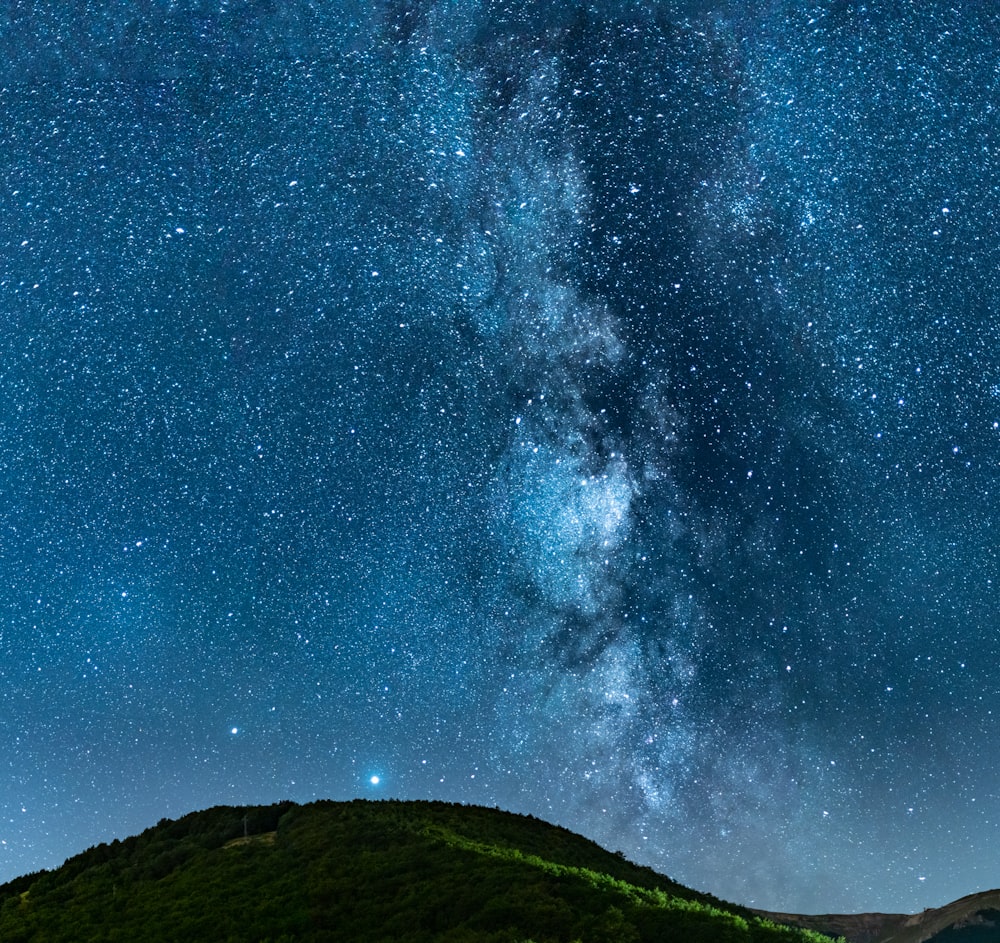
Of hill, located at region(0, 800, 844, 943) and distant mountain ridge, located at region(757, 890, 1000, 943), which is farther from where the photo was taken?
distant mountain ridge, located at region(757, 890, 1000, 943)

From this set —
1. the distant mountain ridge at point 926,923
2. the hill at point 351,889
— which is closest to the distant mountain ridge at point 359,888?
the hill at point 351,889

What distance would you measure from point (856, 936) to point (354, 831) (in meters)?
59.6

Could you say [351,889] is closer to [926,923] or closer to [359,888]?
[359,888]

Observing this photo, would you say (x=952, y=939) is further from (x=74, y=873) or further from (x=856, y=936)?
(x=74, y=873)

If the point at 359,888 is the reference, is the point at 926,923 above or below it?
below

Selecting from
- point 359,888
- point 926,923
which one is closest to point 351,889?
point 359,888

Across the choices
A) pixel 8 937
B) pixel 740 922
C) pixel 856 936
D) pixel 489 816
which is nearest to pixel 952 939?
pixel 856 936

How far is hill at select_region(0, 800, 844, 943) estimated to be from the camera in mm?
14547

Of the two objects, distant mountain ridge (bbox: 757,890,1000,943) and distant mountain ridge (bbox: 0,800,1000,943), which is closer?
distant mountain ridge (bbox: 0,800,1000,943)

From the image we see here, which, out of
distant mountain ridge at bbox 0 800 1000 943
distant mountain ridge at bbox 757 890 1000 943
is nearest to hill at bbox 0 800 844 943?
distant mountain ridge at bbox 0 800 1000 943

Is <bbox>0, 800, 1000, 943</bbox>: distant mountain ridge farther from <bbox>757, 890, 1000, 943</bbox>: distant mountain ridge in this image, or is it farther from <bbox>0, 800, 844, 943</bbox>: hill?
<bbox>757, 890, 1000, 943</bbox>: distant mountain ridge

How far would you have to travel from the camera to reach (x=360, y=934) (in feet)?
48.9

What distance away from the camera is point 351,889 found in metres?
16.8

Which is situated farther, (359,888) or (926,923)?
(926,923)
